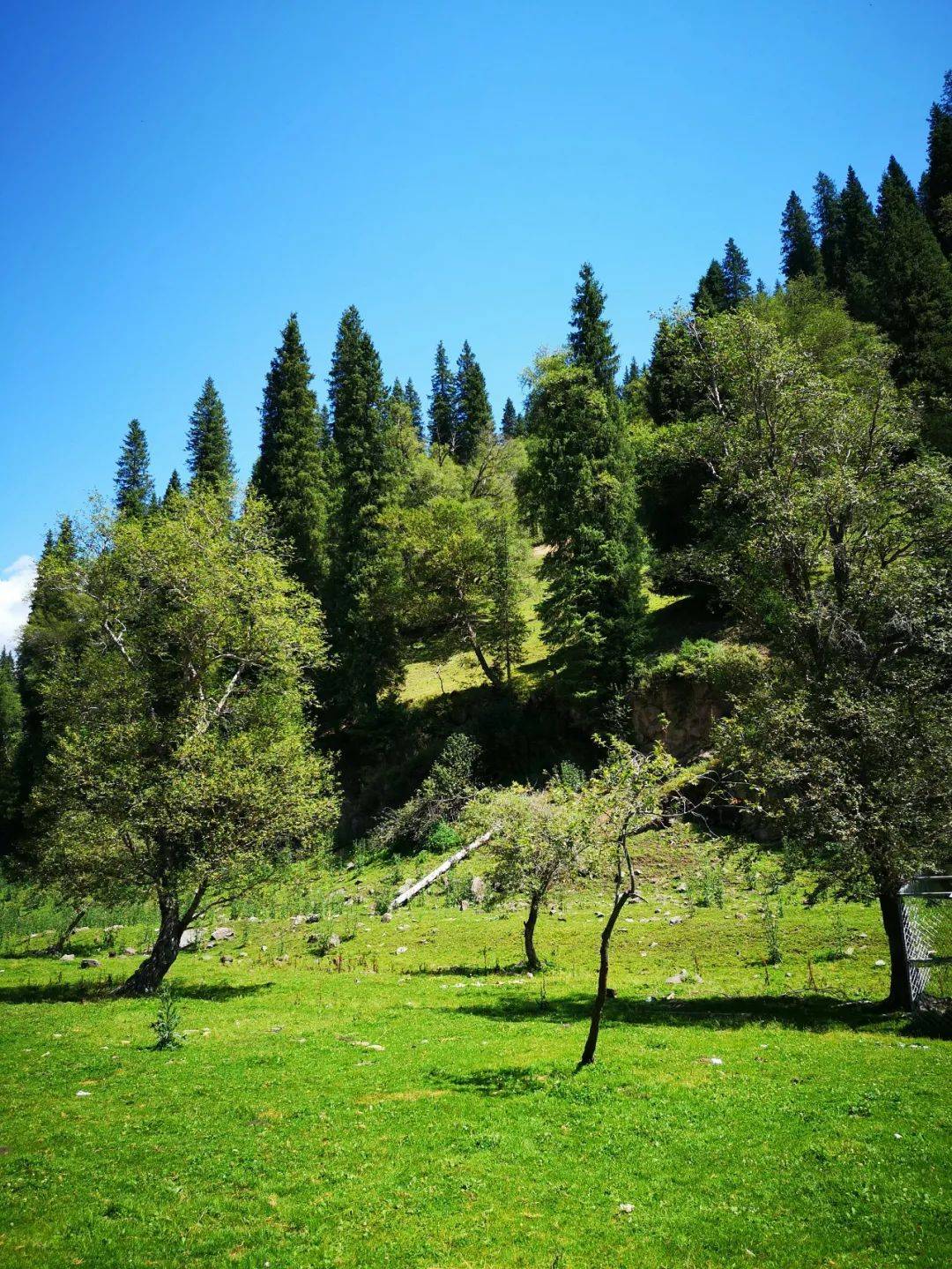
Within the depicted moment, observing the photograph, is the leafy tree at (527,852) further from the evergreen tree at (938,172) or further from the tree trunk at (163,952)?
the evergreen tree at (938,172)

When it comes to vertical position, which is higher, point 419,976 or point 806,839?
point 806,839

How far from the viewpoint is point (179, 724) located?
A: 20484 millimetres

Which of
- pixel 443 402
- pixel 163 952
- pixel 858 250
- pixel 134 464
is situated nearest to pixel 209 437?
pixel 134 464

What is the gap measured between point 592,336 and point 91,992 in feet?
124

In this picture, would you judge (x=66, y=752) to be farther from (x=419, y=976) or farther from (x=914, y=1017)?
(x=914, y=1017)

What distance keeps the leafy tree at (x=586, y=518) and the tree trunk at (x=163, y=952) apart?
69.3 ft

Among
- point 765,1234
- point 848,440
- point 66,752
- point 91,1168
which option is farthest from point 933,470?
point 66,752

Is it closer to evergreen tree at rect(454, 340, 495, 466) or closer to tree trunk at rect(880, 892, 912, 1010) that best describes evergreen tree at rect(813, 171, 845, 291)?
evergreen tree at rect(454, 340, 495, 466)

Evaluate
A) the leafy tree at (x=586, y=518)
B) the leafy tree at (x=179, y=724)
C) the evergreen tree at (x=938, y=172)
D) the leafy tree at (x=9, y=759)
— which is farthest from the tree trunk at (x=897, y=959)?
the evergreen tree at (x=938, y=172)

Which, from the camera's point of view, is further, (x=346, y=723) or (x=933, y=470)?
(x=346, y=723)

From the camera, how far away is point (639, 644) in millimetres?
34500

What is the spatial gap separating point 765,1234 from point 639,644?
28.8m

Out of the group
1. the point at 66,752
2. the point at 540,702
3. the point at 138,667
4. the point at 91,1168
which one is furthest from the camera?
the point at 540,702

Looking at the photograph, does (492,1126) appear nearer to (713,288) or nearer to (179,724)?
(179,724)
